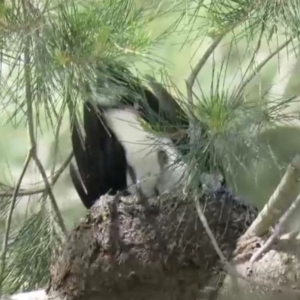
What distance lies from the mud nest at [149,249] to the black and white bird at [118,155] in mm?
37

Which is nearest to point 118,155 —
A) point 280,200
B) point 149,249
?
point 149,249

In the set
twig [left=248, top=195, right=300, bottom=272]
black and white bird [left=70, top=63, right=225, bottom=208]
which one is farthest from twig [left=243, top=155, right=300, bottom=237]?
black and white bird [left=70, top=63, right=225, bottom=208]

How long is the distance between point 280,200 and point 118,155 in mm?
296

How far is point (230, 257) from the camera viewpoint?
2.26ft

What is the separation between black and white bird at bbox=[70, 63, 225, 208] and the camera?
0.79 meters

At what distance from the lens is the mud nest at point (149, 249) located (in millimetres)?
731

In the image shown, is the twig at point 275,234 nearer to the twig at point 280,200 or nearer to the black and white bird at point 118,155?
the twig at point 280,200

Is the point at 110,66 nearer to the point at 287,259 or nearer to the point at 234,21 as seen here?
the point at 234,21

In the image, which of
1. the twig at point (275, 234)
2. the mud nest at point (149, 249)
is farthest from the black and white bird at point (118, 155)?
the twig at point (275, 234)

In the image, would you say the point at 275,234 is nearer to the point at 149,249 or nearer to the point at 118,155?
the point at 149,249

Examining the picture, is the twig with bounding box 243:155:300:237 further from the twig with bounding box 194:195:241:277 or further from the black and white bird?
the black and white bird

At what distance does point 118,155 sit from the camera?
88cm

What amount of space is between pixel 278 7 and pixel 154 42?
0.44 feet

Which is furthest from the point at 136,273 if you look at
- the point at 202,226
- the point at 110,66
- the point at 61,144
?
the point at 61,144
